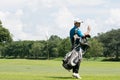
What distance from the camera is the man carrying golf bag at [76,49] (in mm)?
16922

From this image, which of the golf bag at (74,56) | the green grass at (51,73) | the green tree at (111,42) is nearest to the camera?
the green grass at (51,73)

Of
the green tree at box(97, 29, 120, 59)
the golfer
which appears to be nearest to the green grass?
the golfer

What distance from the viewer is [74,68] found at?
56.4 feet

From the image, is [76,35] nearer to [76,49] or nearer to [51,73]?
[76,49]

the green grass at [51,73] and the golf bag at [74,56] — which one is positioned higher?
the golf bag at [74,56]

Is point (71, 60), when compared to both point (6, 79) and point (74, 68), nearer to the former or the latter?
point (74, 68)

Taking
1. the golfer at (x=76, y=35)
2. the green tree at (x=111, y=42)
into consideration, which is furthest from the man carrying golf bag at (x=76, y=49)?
the green tree at (x=111, y=42)

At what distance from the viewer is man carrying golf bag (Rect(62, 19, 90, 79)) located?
1692 cm

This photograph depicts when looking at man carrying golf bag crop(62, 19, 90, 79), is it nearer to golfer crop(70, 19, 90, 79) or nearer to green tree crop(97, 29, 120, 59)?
golfer crop(70, 19, 90, 79)

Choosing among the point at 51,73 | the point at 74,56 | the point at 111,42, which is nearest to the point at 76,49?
the point at 74,56

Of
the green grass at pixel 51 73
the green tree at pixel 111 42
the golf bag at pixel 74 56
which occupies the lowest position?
the green grass at pixel 51 73

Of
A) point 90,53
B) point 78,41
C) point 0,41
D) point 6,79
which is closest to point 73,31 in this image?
point 78,41

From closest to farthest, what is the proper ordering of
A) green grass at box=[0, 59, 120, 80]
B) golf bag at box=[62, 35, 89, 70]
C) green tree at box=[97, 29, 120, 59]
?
green grass at box=[0, 59, 120, 80] < golf bag at box=[62, 35, 89, 70] < green tree at box=[97, 29, 120, 59]

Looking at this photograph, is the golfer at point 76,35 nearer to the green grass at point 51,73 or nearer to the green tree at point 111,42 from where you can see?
the green grass at point 51,73
